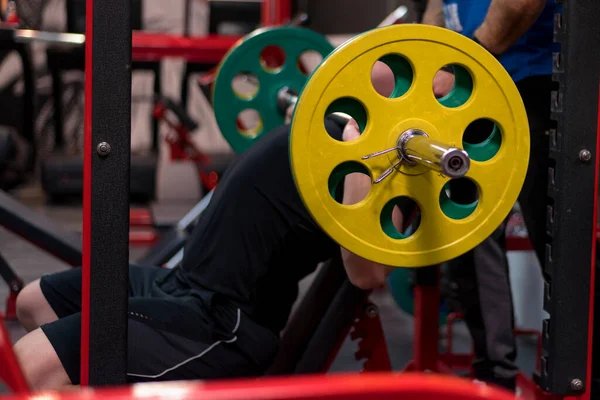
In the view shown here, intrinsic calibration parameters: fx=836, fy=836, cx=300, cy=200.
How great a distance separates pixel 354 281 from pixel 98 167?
2.01ft

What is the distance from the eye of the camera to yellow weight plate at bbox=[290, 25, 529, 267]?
1.34 metres

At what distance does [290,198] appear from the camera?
69.0 inches

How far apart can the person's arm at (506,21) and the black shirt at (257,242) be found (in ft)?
1.17

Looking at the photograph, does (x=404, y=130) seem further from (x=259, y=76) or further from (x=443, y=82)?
(x=259, y=76)

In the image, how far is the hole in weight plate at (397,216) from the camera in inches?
56.9

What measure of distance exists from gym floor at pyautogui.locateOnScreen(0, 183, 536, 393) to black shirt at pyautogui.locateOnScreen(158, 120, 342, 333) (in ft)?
4.03

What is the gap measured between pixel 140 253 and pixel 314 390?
181 inches

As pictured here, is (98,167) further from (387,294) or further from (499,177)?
(387,294)

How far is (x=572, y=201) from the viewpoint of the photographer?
1516mm

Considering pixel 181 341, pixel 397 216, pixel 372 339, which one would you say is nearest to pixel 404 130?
pixel 397 216

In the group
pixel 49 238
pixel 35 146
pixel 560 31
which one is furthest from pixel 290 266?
pixel 35 146

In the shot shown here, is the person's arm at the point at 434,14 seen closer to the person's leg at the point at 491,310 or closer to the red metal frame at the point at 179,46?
the person's leg at the point at 491,310

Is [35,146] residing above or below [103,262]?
below

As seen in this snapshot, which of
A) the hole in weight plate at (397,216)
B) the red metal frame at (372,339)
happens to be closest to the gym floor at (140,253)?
the red metal frame at (372,339)
